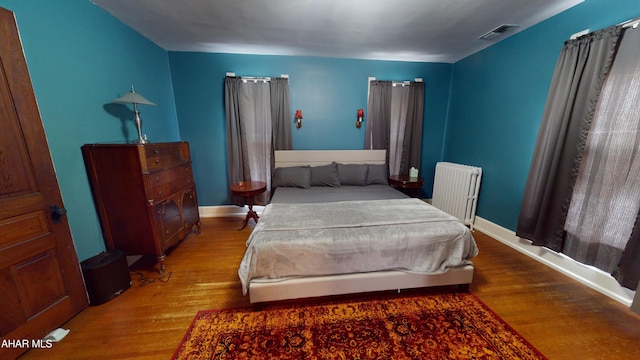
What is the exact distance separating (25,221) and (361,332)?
2296 millimetres

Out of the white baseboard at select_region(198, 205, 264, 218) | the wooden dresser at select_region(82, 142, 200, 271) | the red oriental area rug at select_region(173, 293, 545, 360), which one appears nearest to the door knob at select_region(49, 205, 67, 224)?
the wooden dresser at select_region(82, 142, 200, 271)

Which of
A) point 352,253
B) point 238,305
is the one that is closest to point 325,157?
point 352,253

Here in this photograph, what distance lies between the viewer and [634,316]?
1597 mm

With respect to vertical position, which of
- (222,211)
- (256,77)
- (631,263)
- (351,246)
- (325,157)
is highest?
(256,77)

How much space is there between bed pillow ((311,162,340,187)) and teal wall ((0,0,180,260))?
2268 millimetres

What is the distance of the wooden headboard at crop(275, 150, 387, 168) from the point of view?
3.45 meters

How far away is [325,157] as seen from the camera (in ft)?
11.5

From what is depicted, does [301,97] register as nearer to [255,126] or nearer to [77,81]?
[255,126]

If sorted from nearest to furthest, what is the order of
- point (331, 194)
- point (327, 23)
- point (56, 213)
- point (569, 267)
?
1. point (56, 213)
2. point (569, 267)
3. point (327, 23)
4. point (331, 194)

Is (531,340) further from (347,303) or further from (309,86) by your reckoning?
(309,86)

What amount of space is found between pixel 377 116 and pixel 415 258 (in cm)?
251

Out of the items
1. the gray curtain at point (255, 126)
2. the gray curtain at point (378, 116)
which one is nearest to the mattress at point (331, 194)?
the gray curtain at point (255, 126)

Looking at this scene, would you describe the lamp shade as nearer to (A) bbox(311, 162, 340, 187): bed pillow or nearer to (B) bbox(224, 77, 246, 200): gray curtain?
(B) bbox(224, 77, 246, 200): gray curtain

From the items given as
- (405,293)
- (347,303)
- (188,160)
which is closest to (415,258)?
(405,293)
